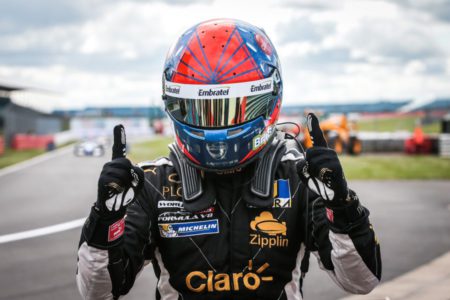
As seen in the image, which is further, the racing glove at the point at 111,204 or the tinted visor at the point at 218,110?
the tinted visor at the point at 218,110

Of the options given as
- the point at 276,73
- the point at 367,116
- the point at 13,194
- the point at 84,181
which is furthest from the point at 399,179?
the point at 367,116

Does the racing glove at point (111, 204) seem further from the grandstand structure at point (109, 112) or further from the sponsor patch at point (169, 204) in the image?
the grandstand structure at point (109, 112)

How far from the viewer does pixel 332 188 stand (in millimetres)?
1969

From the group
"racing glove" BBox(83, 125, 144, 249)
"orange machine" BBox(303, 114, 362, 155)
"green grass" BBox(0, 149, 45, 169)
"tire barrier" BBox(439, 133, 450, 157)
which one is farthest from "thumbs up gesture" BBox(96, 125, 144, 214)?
"tire barrier" BBox(439, 133, 450, 157)

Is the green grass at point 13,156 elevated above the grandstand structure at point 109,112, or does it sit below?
below

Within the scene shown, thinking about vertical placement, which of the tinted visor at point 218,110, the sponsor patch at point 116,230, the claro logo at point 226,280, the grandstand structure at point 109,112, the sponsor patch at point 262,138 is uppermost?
the tinted visor at point 218,110

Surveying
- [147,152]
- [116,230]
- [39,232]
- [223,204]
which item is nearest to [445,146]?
[147,152]

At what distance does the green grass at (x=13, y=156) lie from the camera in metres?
18.8

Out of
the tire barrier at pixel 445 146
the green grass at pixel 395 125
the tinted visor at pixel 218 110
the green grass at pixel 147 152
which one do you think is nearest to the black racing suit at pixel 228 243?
the tinted visor at pixel 218 110

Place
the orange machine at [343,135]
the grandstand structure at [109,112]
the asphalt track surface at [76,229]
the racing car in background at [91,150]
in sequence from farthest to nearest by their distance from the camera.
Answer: the grandstand structure at [109,112] → the racing car in background at [91,150] → the orange machine at [343,135] → the asphalt track surface at [76,229]

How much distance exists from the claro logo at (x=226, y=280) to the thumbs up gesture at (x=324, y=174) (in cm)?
39

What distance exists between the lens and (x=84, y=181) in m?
12.9

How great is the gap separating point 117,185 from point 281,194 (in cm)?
66

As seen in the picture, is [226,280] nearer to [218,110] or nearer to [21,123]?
[218,110]
